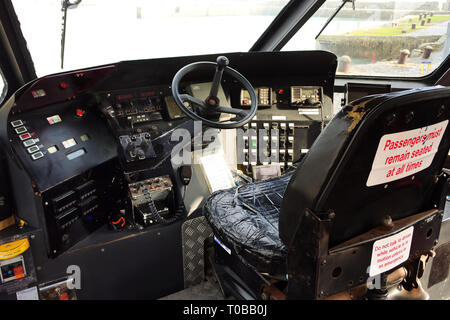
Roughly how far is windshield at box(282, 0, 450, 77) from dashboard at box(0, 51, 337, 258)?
607 millimetres

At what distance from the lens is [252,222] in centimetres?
155

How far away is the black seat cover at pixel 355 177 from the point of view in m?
0.99

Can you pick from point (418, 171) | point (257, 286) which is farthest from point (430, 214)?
point (257, 286)

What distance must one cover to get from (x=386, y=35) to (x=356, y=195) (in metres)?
2.54

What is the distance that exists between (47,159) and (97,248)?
47cm

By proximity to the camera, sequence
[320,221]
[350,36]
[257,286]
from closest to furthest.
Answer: [320,221], [257,286], [350,36]

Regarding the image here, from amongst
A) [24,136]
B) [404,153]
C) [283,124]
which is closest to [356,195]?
[404,153]

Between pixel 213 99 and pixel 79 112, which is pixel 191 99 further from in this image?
pixel 79 112

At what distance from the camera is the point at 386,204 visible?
3.87 ft

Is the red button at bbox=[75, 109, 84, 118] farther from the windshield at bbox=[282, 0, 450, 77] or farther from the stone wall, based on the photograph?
the stone wall

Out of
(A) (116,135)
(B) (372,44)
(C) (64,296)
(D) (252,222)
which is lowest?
(C) (64,296)

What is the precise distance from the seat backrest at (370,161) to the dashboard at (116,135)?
1.04 metres

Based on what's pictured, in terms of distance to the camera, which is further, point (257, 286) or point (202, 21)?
point (202, 21)

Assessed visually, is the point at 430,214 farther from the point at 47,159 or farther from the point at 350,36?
the point at 350,36
